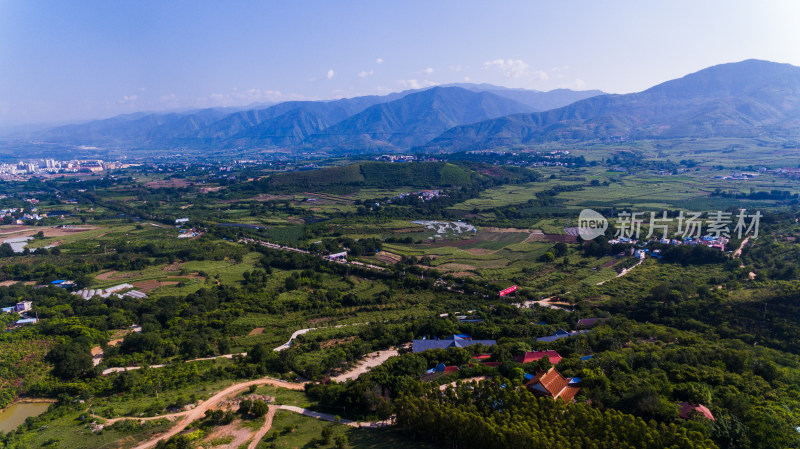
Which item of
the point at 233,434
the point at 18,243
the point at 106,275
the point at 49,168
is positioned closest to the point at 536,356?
the point at 233,434

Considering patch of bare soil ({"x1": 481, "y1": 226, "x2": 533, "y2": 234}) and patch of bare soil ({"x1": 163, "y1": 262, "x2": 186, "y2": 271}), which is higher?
patch of bare soil ({"x1": 481, "y1": 226, "x2": 533, "y2": 234})

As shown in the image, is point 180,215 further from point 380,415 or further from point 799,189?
point 799,189

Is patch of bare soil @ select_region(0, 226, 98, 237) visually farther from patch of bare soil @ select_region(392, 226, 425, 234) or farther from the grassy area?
the grassy area

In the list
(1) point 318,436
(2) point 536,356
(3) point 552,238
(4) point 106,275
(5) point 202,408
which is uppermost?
(2) point 536,356

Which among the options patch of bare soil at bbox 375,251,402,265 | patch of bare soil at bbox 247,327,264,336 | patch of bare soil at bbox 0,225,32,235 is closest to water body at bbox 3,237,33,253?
patch of bare soil at bbox 0,225,32,235

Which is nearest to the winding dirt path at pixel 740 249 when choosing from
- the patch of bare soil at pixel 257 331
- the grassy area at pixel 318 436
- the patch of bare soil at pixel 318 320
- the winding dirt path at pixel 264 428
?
the patch of bare soil at pixel 318 320

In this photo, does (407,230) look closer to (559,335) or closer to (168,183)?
(559,335)

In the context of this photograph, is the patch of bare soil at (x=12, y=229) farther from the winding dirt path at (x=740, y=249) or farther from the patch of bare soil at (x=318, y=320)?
the winding dirt path at (x=740, y=249)
